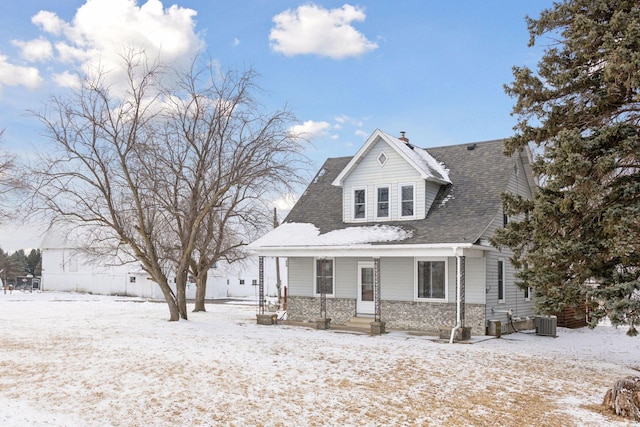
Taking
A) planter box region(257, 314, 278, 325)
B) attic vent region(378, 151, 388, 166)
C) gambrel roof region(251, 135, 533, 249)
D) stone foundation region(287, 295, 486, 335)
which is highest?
attic vent region(378, 151, 388, 166)

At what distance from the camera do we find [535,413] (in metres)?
9.27

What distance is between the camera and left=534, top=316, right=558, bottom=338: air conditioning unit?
19.7 m

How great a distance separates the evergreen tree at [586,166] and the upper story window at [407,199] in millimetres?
7944

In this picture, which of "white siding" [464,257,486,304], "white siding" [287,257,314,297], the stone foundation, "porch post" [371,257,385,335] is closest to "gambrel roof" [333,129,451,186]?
"white siding" [464,257,486,304]

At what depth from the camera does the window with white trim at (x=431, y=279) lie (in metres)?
19.7

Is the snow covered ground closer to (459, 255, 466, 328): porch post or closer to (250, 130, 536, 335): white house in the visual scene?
(459, 255, 466, 328): porch post

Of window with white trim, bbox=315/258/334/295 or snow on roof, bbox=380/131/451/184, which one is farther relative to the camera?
window with white trim, bbox=315/258/334/295

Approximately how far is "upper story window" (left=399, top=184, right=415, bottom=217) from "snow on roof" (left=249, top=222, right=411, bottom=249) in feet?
2.92

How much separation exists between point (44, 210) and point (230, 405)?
47.9 ft

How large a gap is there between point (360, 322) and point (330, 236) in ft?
11.2

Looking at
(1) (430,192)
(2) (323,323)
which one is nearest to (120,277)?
(2) (323,323)

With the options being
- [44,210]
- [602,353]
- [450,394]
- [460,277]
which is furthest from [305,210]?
[450,394]

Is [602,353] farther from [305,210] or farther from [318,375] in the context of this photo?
[305,210]

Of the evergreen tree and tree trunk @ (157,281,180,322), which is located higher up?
the evergreen tree
